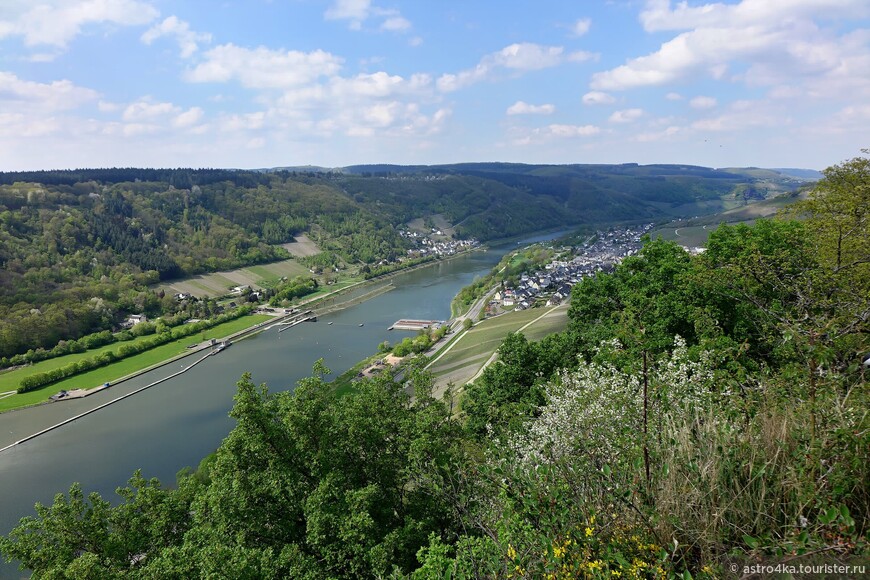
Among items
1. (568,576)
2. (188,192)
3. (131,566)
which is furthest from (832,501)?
(188,192)

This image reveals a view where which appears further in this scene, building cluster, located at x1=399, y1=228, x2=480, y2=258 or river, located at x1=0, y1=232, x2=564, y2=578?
building cluster, located at x1=399, y1=228, x2=480, y2=258

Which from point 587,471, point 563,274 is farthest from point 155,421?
point 563,274

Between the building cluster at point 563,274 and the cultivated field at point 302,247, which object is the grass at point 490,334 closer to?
the building cluster at point 563,274

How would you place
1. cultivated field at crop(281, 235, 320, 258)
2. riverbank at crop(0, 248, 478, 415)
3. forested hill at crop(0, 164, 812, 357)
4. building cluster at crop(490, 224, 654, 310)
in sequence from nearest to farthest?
riverbank at crop(0, 248, 478, 415)
building cluster at crop(490, 224, 654, 310)
forested hill at crop(0, 164, 812, 357)
cultivated field at crop(281, 235, 320, 258)

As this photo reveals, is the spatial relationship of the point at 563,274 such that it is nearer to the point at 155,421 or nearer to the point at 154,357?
the point at 154,357

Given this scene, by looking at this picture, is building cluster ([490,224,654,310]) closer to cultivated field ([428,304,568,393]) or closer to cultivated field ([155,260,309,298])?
cultivated field ([428,304,568,393])

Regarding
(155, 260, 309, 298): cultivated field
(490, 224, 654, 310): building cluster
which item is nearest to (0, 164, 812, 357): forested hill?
(155, 260, 309, 298): cultivated field

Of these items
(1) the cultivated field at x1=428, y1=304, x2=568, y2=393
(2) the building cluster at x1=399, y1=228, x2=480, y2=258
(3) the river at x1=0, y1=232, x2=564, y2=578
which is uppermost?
(2) the building cluster at x1=399, y1=228, x2=480, y2=258
